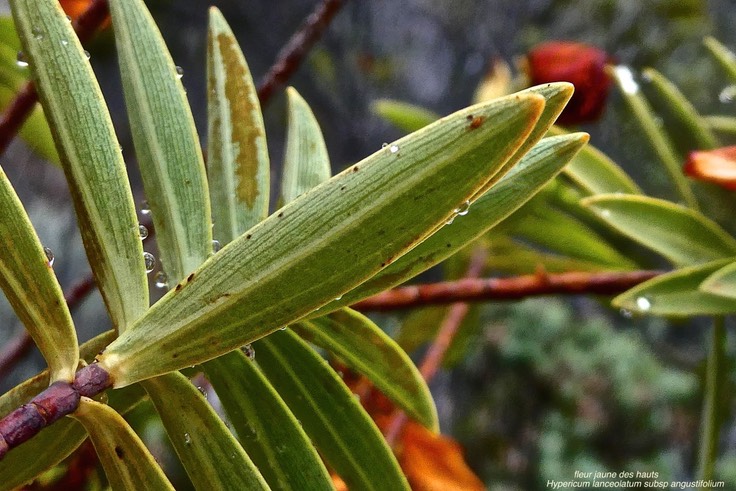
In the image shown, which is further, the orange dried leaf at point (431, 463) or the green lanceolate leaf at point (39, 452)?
the orange dried leaf at point (431, 463)

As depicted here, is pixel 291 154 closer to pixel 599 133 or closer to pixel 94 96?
pixel 94 96

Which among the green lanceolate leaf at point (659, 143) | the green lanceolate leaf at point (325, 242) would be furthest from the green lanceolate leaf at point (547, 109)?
the green lanceolate leaf at point (659, 143)

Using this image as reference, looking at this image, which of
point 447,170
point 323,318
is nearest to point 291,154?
point 323,318

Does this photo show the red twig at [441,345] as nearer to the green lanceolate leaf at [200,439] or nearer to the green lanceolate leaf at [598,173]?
the green lanceolate leaf at [598,173]

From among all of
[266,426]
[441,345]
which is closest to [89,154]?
[266,426]

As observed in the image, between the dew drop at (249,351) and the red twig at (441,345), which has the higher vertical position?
the dew drop at (249,351)

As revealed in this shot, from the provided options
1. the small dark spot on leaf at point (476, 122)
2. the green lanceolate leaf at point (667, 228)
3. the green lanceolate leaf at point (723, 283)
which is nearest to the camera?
the small dark spot on leaf at point (476, 122)

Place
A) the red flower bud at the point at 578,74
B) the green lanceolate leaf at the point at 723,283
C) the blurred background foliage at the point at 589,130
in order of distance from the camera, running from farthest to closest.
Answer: the blurred background foliage at the point at 589,130, the red flower bud at the point at 578,74, the green lanceolate leaf at the point at 723,283
